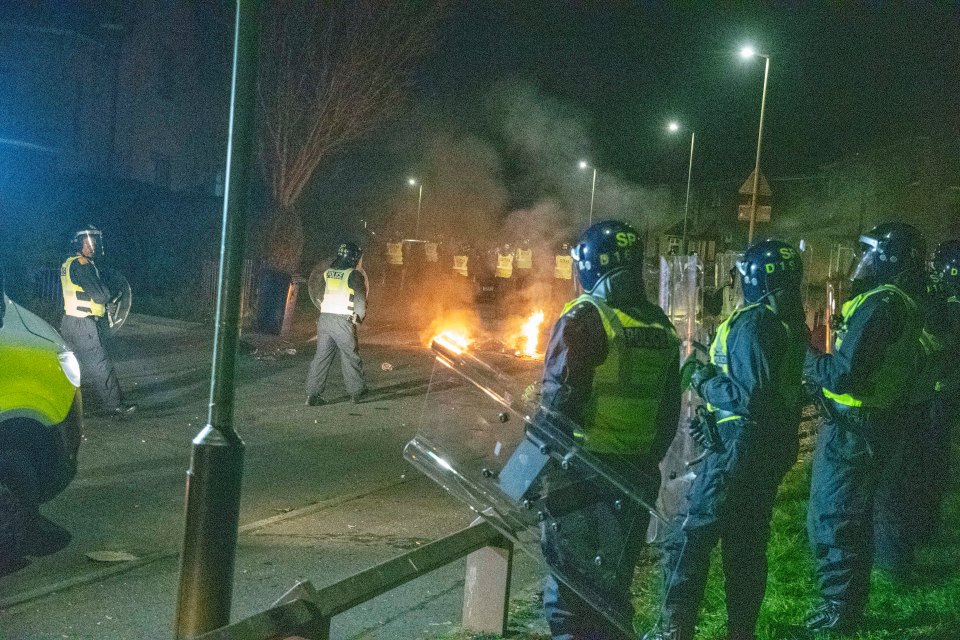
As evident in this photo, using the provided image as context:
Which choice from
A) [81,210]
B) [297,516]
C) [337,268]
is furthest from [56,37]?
[297,516]

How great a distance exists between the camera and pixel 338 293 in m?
11.1

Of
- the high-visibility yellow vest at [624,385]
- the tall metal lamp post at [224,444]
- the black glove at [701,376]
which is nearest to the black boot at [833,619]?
the black glove at [701,376]

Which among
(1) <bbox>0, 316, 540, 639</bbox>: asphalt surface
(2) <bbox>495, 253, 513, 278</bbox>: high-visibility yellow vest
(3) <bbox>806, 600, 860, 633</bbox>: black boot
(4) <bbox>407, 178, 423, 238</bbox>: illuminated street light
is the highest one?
(4) <bbox>407, 178, 423, 238</bbox>: illuminated street light

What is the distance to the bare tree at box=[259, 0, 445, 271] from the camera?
20.6 m

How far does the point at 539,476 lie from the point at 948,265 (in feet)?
13.9

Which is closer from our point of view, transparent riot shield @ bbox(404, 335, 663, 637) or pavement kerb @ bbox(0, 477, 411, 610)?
transparent riot shield @ bbox(404, 335, 663, 637)

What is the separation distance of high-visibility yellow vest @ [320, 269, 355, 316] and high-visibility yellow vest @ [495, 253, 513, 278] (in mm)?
14067

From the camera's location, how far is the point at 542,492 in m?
3.67

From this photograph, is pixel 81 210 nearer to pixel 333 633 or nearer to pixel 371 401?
pixel 371 401

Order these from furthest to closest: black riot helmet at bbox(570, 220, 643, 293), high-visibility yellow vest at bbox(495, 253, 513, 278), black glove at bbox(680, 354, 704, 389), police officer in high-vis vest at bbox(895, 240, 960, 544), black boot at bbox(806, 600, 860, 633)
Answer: high-visibility yellow vest at bbox(495, 253, 513, 278), police officer in high-vis vest at bbox(895, 240, 960, 544), black boot at bbox(806, 600, 860, 633), black glove at bbox(680, 354, 704, 389), black riot helmet at bbox(570, 220, 643, 293)

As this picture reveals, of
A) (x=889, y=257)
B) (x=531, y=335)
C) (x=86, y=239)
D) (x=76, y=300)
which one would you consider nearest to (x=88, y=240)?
(x=86, y=239)

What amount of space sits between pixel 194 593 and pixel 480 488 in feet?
3.75

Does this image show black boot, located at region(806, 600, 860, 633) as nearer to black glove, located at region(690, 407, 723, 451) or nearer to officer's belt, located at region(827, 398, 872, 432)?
officer's belt, located at region(827, 398, 872, 432)

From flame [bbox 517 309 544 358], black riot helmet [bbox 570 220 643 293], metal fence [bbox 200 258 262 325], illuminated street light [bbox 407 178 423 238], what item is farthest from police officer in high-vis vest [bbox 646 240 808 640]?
illuminated street light [bbox 407 178 423 238]
